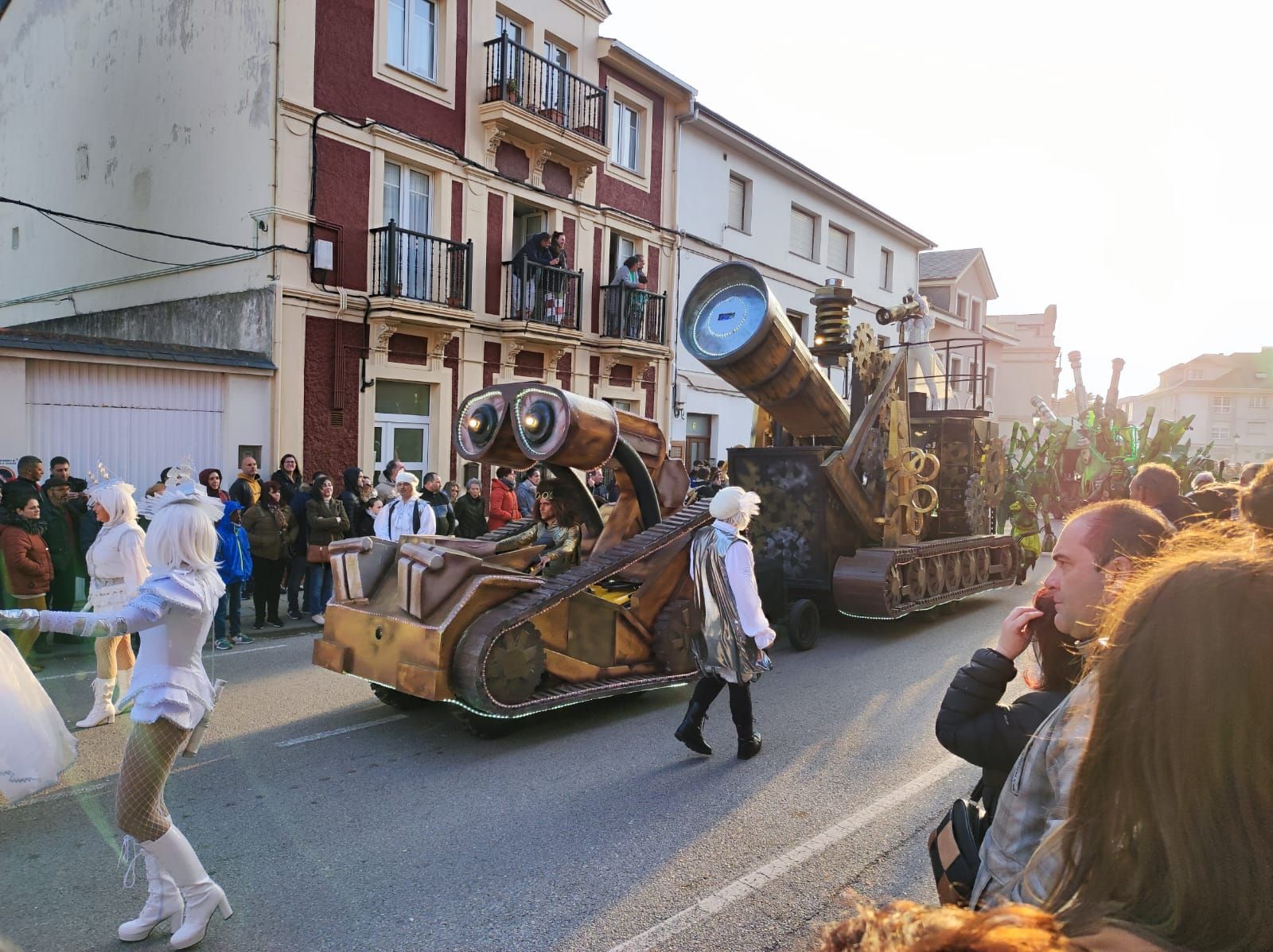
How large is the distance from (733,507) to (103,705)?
14.7 ft

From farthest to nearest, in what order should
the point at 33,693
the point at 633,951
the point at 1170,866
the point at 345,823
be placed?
the point at 345,823 < the point at 633,951 < the point at 33,693 < the point at 1170,866

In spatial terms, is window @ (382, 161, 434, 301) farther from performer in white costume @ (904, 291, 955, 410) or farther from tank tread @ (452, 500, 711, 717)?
tank tread @ (452, 500, 711, 717)

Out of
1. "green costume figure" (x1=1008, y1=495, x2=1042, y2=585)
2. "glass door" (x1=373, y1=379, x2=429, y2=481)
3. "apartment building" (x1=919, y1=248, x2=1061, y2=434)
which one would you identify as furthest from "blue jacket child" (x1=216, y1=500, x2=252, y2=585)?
"apartment building" (x1=919, y1=248, x2=1061, y2=434)

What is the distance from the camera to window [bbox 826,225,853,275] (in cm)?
2467

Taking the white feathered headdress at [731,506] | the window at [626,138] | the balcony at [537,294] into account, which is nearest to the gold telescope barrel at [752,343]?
the white feathered headdress at [731,506]

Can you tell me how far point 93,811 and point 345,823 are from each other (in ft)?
4.40

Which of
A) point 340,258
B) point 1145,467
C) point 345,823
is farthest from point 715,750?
point 340,258

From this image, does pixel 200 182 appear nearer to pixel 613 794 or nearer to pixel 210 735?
pixel 210 735

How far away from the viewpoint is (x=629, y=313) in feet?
59.3

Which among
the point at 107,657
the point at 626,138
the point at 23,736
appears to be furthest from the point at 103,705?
the point at 626,138

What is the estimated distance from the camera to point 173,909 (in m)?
3.38

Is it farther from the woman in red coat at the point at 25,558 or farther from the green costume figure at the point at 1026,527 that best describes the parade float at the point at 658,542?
the woman in red coat at the point at 25,558

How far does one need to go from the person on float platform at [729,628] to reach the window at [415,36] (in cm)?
1167

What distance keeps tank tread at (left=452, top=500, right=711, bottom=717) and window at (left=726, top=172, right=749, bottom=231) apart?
15784mm
